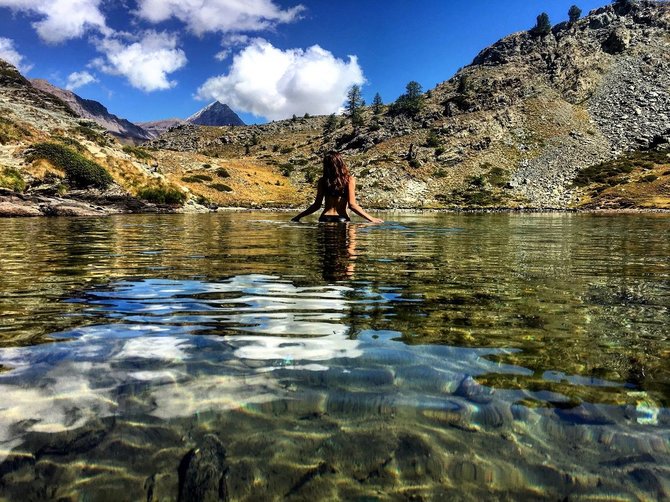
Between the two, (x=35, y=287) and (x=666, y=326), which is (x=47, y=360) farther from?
(x=666, y=326)

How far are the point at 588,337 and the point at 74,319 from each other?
542 centimetres

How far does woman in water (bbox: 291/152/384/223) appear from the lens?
20.5 meters

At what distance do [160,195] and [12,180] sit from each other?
39.1 ft

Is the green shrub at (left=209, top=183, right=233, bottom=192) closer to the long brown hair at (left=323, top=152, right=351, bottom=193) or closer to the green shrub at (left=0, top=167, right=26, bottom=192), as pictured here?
the green shrub at (left=0, top=167, right=26, bottom=192)

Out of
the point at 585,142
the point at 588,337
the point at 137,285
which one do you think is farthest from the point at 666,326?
the point at 585,142

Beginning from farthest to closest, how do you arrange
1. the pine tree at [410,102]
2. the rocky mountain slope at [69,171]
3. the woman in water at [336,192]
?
the pine tree at [410,102] → the rocky mountain slope at [69,171] → the woman in water at [336,192]

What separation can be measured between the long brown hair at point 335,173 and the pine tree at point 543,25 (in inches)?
4927

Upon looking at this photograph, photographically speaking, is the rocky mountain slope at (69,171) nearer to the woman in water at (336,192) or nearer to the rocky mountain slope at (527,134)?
the woman in water at (336,192)

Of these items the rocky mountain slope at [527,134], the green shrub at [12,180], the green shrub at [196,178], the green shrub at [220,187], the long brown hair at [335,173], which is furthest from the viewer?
the rocky mountain slope at [527,134]

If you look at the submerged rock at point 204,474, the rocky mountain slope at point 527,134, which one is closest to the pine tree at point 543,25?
the rocky mountain slope at point 527,134

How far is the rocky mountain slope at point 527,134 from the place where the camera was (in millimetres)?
67750

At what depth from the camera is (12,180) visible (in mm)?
28781

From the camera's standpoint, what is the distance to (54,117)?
45406mm

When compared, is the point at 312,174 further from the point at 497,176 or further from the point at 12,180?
the point at 12,180
